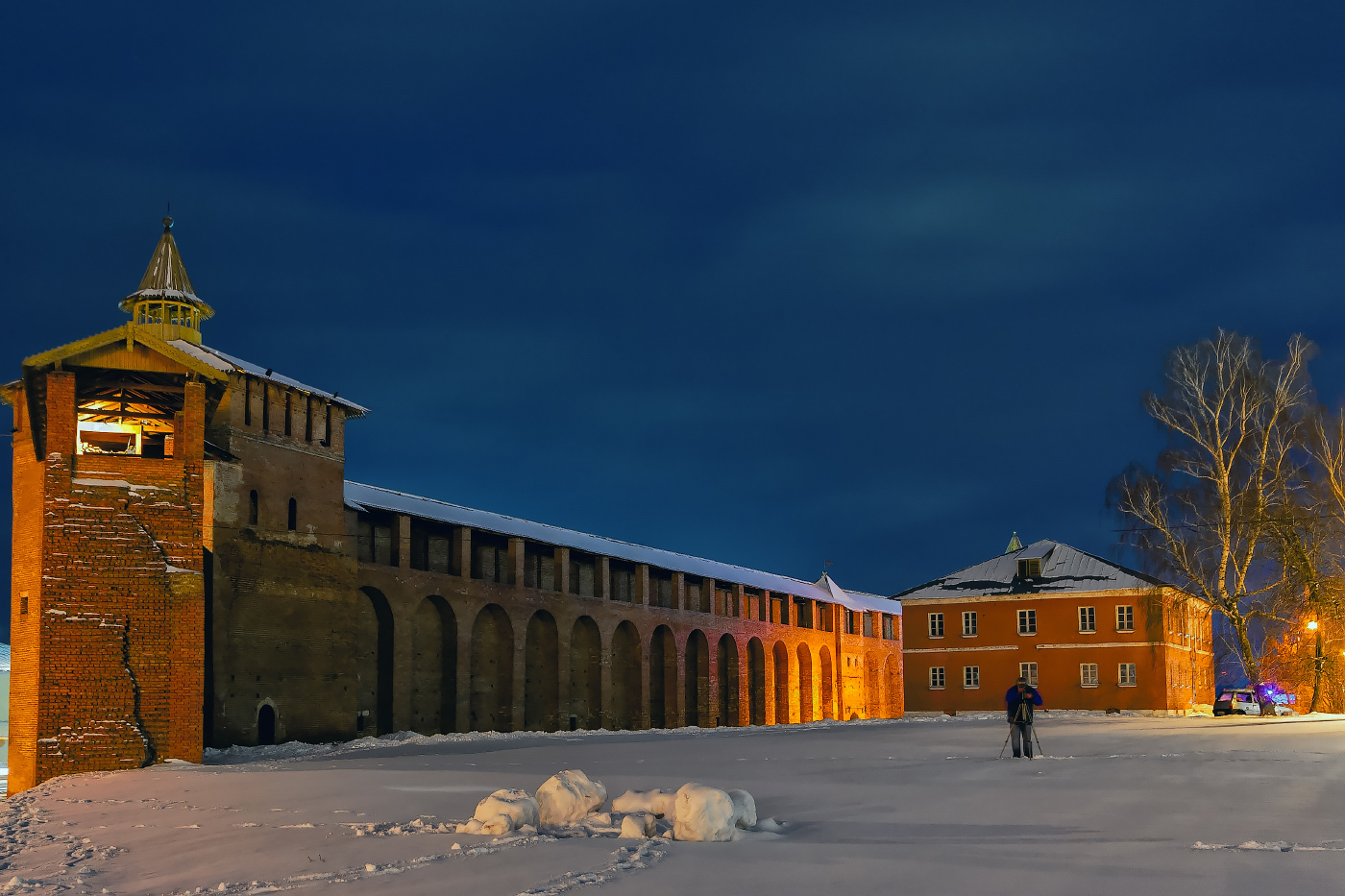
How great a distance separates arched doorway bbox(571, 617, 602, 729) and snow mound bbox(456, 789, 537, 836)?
2980 centimetres

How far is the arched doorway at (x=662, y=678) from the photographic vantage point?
145 feet

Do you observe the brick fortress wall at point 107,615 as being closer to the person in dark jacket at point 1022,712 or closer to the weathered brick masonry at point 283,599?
the weathered brick masonry at point 283,599

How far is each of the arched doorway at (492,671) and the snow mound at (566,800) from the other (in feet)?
82.6

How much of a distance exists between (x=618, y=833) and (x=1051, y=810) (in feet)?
12.7

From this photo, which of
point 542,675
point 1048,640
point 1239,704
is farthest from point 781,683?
point 1239,704

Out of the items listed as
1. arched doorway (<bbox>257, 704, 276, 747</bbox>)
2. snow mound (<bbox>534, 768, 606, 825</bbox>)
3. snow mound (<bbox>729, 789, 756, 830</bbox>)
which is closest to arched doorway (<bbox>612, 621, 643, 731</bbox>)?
arched doorway (<bbox>257, 704, 276, 747</bbox>)

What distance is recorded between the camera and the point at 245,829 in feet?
34.7

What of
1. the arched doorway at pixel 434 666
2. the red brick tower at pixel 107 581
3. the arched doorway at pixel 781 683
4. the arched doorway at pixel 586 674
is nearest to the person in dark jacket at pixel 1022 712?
the red brick tower at pixel 107 581

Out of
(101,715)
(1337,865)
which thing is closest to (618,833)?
(1337,865)

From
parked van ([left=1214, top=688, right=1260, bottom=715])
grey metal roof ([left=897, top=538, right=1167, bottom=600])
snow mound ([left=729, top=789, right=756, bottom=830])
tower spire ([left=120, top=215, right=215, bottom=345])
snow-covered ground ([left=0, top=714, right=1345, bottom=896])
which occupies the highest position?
tower spire ([left=120, top=215, right=215, bottom=345])

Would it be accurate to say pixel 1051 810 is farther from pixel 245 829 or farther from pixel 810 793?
pixel 245 829

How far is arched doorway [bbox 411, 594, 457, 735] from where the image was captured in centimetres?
3356

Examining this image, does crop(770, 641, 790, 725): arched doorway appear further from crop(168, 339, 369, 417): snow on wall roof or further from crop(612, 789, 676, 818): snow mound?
crop(612, 789, 676, 818): snow mound

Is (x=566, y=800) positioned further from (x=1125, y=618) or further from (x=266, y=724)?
(x=1125, y=618)
